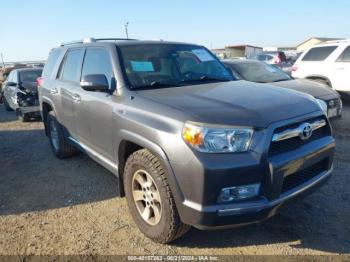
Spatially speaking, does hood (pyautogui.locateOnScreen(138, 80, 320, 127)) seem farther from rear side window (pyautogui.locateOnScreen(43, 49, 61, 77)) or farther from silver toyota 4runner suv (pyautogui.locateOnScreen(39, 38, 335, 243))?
rear side window (pyautogui.locateOnScreen(43, 49, 61, 77))

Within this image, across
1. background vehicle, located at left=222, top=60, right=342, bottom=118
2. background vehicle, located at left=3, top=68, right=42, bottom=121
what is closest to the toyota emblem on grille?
background vehicle, located at left=222, top=60, right=342, bottom=118

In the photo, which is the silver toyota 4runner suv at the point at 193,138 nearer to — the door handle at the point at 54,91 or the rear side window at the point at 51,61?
the door handle at the point at 54,91

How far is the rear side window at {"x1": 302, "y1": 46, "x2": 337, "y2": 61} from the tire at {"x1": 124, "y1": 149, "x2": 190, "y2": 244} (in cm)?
814

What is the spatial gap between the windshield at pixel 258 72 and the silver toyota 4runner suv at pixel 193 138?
3087 mm

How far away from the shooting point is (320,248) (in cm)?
303

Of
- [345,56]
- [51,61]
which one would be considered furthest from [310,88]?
[51,61]

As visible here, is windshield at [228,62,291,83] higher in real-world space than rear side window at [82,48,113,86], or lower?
lower

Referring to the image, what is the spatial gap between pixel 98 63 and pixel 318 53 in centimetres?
777

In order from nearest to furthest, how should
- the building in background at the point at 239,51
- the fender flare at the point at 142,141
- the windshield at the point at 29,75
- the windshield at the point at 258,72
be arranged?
the fender flare at the point at 142,141 < the windshield at the point at 258,72 < the windshield at the point at 29,75 < the building in background at the point at 239,51

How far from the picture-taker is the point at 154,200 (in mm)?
3129

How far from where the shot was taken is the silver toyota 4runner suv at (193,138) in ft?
8.43

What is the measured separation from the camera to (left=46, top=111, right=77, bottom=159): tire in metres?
5.55

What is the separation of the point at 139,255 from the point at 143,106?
54.2 inches

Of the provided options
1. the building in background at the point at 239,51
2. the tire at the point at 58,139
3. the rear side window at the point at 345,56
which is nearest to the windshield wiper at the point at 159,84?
the tire at the point at 58,139
